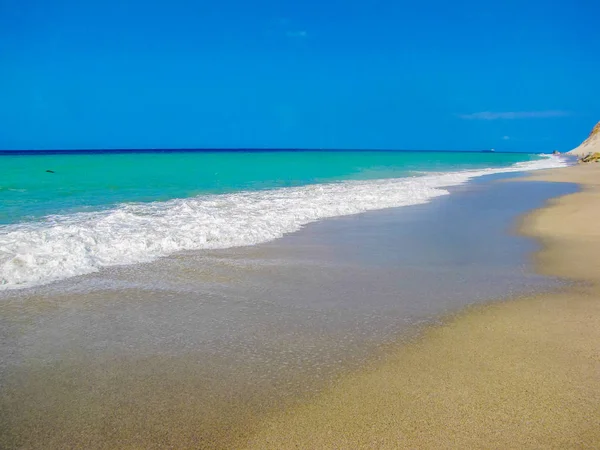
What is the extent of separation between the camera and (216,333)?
480 centimetres

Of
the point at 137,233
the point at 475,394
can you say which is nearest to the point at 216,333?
the point at 475,394

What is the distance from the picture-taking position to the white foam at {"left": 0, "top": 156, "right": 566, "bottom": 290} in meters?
7.23

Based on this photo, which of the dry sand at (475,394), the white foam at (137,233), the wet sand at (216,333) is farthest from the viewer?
the white foam at (137,233)

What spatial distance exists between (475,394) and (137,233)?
7.65 metres

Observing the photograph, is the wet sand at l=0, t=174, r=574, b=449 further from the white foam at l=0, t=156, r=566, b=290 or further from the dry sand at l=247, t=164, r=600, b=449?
the white foam at l=0, t=156, r=566, b=290

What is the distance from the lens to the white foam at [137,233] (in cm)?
723

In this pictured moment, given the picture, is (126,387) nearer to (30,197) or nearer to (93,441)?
(93,441)

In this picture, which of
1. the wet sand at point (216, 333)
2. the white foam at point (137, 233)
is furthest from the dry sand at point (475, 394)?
the white foam at point (137, 233)

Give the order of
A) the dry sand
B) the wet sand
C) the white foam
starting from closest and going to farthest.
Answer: the dry sand
the wet sand
the white foam

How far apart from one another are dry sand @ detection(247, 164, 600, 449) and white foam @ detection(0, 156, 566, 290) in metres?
4.92

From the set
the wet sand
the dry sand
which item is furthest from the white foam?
the dry sand

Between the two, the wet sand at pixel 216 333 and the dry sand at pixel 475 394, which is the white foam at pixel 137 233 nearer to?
the wet sand at pixel 216 333

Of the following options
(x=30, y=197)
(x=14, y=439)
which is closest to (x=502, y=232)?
(x=14, y=439)

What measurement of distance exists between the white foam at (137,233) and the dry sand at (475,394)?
16.1ft
